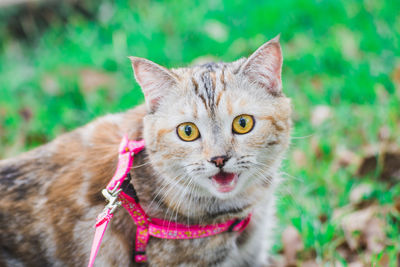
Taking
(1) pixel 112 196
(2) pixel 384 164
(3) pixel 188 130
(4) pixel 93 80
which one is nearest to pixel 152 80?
(3) pixel 188 130

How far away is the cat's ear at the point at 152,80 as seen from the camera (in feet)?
7.10

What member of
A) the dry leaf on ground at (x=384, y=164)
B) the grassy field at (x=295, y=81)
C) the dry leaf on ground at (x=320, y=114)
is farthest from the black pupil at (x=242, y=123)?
the dry leaf on ground at (x=320, y=114)

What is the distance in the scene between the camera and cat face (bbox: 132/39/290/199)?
2.01 metres

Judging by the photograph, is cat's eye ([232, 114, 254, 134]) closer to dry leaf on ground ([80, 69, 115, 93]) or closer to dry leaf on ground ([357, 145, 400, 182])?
dry leaf on ground ([357, 145, 400, 182])

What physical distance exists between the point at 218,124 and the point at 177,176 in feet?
1.13

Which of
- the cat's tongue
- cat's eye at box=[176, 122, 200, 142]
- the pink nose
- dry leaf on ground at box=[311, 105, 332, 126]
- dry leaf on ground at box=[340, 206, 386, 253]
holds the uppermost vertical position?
dry leaf on ground at box=[311, 105, 332, 126]

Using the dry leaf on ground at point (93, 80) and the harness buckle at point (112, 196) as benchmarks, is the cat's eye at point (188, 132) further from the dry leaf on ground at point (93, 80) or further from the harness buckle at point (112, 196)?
the dry leaf on ground at point (93, 80)

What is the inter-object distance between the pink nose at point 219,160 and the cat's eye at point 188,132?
0.19 meters

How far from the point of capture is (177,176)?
6.89 ft

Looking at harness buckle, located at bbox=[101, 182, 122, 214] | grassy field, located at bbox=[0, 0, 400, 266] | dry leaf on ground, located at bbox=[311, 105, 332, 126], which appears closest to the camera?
harness buckle, located at bbox=[101, 182, 122, 214]

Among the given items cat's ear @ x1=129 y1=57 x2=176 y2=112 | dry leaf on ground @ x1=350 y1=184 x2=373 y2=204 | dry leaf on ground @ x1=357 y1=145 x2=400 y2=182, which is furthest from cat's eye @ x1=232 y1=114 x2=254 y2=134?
dry leaf on ground @ x1=357 y1=145 x2=400 y2=182

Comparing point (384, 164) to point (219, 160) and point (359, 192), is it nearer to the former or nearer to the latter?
point (359, 192)

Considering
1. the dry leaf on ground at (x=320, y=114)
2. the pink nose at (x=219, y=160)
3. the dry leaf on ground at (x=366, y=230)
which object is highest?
the dry leaf on ground at (x=320, y=114)

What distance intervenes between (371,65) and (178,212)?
292cm
